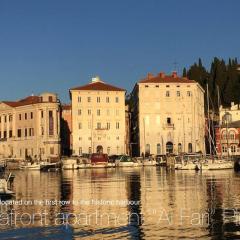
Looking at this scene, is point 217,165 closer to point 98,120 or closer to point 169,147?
point 169,147

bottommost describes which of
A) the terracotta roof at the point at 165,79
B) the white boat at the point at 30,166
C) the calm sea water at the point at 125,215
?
the calm sea water at the point at 125,215

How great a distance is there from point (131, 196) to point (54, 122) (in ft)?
242

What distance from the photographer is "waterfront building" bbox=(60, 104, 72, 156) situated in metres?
118

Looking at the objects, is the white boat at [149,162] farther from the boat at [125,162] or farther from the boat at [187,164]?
the boat at [187,164]

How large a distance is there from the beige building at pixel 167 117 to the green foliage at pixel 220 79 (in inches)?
763

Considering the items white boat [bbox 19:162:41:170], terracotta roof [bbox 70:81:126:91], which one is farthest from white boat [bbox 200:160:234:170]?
terracotta roof [bbox 70:81:126:91]

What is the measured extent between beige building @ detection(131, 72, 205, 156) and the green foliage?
63.5ft

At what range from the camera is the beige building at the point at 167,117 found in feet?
344

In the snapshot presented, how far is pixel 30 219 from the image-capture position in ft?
82.4

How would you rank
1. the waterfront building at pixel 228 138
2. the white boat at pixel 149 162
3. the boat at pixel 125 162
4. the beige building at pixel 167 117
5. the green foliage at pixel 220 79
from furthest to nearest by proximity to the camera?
the green foliage at pixel 220 79, the beige building at pixel 167 117, the waterfront building at pixel 228 138, the white boat at pixel 149 162, the boat at pixel 125 162

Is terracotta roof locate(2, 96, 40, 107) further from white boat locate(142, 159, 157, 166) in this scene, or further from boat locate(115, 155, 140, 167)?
white boat locate(142, 159, 157, 166)

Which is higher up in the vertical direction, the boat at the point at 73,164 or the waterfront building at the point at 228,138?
the waterfront building at the point at 228,138

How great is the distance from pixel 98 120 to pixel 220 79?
38437 millimetres

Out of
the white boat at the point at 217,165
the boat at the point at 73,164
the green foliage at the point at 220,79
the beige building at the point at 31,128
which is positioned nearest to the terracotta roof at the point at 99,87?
the beige building at the point at 31,128
